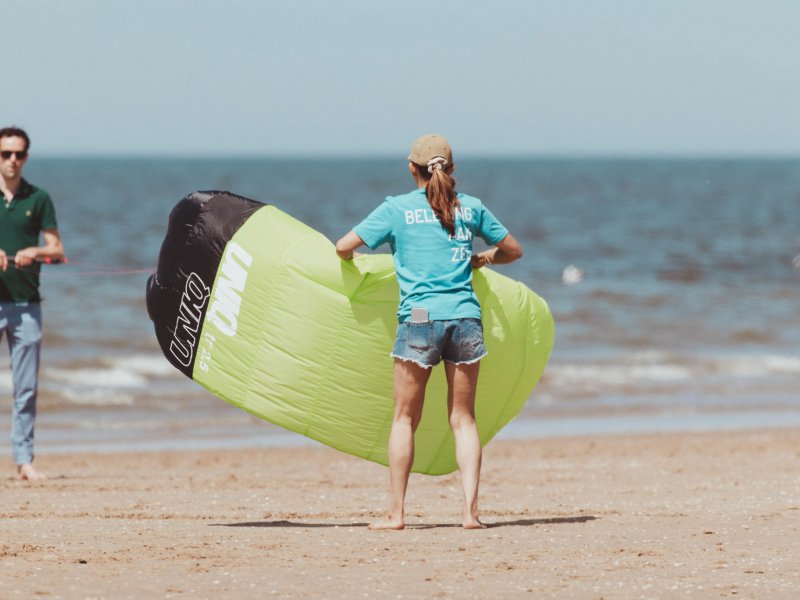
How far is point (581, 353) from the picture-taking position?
14789 millimetres

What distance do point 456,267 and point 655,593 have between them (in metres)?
1.65

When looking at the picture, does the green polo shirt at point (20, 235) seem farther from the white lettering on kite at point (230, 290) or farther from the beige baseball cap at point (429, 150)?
the beige baseball cap at point (429, 150)

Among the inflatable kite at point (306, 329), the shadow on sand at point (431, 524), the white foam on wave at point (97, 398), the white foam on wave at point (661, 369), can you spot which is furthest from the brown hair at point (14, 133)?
the white foam on wave at point (661, 369)

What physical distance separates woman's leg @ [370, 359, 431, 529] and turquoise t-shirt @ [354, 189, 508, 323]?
244 millimetres

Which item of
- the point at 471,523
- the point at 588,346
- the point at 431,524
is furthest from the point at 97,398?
the point at 471,523

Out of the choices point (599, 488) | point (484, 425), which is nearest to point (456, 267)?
point (484, 425)

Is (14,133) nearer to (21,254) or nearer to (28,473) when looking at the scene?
(21,254)

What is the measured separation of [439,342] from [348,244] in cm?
59

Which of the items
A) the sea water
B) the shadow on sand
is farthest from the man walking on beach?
the shadow on sand

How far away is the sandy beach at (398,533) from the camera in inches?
180

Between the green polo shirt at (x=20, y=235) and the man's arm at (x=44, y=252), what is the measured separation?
6 cm

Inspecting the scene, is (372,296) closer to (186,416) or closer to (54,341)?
(186,416)

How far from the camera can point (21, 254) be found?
7117 mm

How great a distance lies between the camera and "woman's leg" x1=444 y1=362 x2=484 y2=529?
5.59 m
